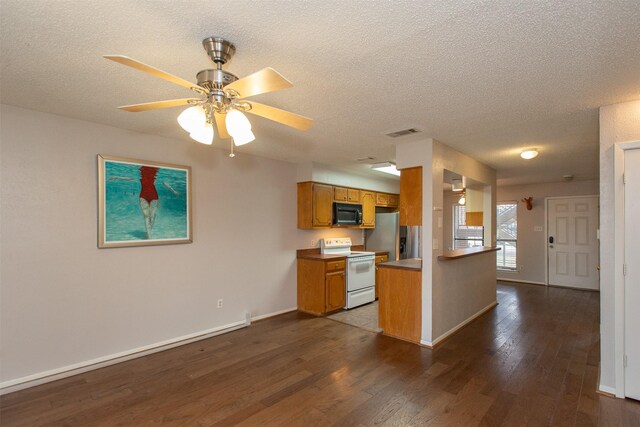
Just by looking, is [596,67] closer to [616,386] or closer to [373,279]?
[616,386]

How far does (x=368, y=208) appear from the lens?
606 cm

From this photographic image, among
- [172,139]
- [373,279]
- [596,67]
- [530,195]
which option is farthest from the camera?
[530,195]

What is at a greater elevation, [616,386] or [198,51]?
[198,51]

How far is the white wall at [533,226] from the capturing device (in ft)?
22.8

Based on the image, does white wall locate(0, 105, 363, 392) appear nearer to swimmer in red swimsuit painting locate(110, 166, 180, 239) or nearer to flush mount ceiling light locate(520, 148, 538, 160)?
swimmer in red swimsuit painting locate(110, 166, 180, 239)

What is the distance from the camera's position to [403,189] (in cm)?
388

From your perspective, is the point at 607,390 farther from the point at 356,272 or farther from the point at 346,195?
the point at 346,195

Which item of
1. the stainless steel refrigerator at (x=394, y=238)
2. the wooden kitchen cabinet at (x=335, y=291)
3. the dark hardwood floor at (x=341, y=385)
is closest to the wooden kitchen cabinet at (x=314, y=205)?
the wooden kitchen cabinet at (x=335, y=291)

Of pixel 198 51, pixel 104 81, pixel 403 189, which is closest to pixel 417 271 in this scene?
pixel 403 189

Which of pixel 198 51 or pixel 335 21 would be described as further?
pixel 198 51

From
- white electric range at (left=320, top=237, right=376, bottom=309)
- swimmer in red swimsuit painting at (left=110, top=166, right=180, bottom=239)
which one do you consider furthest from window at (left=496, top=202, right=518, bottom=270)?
swimmer in red swimsuit painting at (left=110, top=166, right=180, bottom=239)

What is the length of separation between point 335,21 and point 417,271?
9.53 ft

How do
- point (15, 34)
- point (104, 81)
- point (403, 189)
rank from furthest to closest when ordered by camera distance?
point (403, 189), point (104, 81), point (15, 34)

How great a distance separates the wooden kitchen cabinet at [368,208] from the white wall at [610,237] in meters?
3.65
